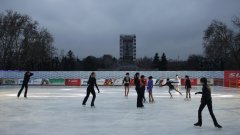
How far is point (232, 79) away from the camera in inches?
1871

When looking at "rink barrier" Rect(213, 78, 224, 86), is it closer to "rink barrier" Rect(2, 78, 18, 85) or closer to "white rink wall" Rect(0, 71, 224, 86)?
"white rink wall" Rect(0, 71, 224, 86)

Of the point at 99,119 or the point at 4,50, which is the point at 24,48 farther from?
the point at 99,119

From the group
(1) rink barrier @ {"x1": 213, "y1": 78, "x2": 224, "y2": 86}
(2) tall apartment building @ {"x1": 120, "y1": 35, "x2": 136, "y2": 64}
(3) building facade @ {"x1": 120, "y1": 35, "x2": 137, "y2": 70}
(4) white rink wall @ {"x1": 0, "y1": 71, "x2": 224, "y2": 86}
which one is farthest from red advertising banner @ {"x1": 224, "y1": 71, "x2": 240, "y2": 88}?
(2) tall apartment building @ {"x1": 120, "y1": 35, "x2": 136, "y2": 64}

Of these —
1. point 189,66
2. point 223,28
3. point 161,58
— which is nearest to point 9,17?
point 223,28

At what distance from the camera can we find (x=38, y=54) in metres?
71.2

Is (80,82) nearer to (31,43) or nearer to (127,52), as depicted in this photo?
(31,43)

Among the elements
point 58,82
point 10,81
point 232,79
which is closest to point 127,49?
point 58,82

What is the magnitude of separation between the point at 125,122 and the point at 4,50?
195 ft

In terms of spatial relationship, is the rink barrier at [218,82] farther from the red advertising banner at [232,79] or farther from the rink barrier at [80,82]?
the red advertising banner at [232,79]

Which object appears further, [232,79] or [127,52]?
[127,52]

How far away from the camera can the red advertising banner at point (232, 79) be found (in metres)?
43.7

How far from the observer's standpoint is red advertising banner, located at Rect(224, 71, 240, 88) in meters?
43.7

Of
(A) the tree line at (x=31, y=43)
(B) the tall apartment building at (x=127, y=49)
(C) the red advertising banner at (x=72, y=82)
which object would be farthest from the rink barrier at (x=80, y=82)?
→ (B) the tall apartment building at (x=127, y=49)

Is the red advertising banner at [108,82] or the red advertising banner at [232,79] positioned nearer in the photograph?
the red advertising banner at [232,79]
